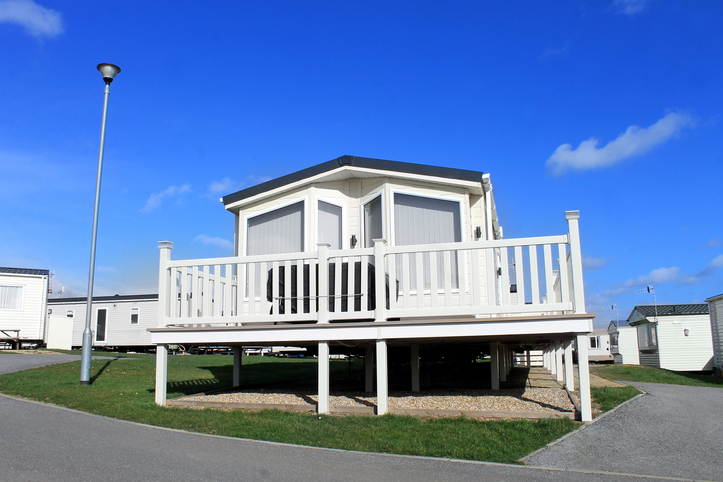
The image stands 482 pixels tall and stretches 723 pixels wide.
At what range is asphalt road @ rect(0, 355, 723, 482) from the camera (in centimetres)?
414

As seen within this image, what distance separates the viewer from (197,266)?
25.3ft

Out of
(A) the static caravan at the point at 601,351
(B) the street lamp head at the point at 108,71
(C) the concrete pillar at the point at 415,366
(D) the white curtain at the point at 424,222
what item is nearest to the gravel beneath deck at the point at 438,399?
(C) the concrete pillar at the point at 415,366

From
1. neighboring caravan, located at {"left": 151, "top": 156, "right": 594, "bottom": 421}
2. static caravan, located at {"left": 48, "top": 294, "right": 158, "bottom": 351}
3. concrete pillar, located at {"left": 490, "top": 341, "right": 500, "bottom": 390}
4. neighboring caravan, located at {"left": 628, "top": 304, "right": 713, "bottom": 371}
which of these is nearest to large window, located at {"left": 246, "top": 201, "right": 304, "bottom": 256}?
neighboring caravan, located at {"left": 151, "top": 156, "right": 594, "bottom": 421}

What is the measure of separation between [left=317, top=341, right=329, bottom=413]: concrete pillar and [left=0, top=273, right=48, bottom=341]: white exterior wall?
20.5 m

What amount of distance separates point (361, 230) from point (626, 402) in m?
4.70

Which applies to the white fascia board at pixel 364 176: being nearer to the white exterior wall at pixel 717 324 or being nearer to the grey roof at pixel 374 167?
the grey roof at pixel 374 167

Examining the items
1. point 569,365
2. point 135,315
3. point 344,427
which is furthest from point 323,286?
point 135,315

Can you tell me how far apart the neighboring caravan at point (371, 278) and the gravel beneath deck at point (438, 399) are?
43cm

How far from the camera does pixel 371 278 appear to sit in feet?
26.2

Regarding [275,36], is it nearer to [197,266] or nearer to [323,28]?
[323,28]

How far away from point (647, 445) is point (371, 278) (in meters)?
3.97

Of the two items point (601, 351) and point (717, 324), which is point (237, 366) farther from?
point (601, 351)

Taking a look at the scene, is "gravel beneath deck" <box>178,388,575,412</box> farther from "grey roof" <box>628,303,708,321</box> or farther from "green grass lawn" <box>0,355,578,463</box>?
"grey roof" <box>628,303,708,321</box>

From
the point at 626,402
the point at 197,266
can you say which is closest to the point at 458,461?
the point at 626,402
